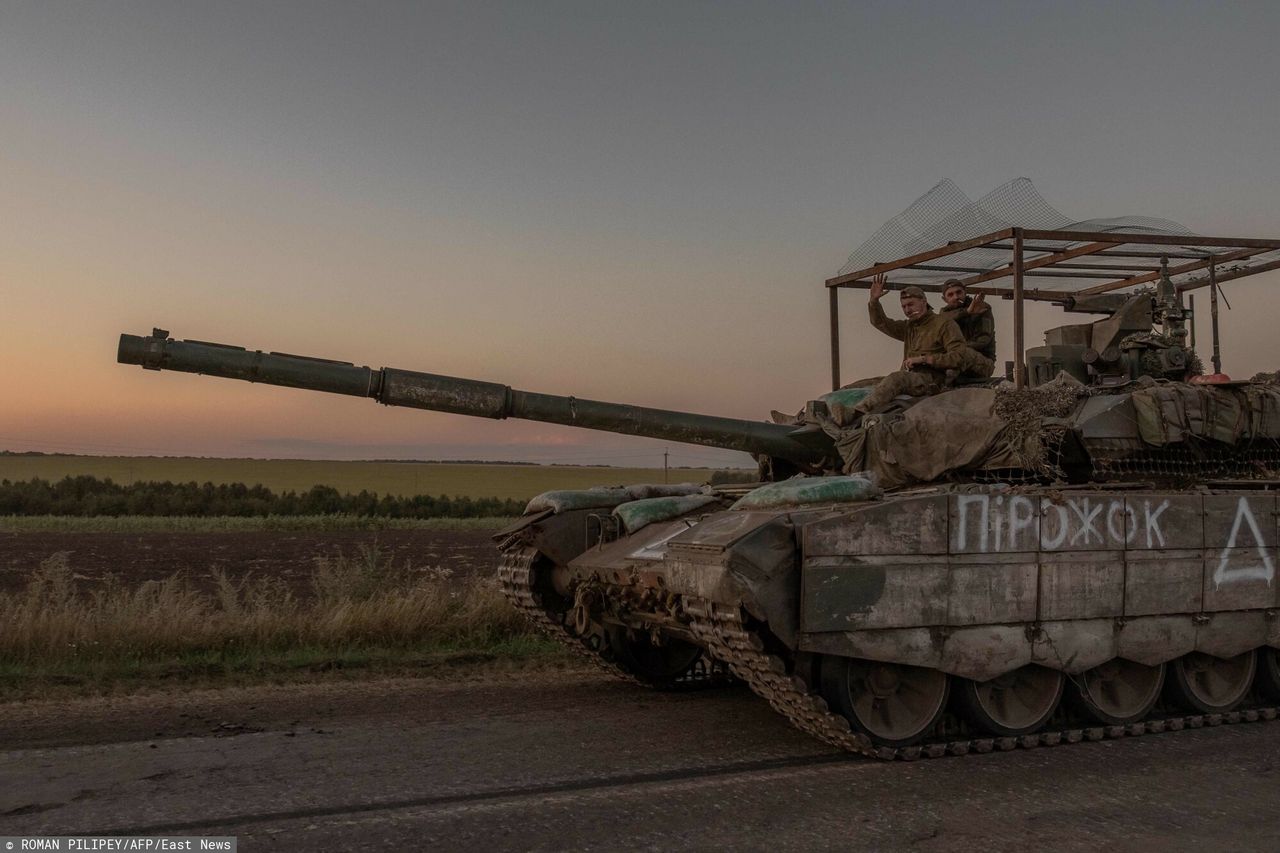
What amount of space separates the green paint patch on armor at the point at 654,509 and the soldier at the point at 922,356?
1.49 m

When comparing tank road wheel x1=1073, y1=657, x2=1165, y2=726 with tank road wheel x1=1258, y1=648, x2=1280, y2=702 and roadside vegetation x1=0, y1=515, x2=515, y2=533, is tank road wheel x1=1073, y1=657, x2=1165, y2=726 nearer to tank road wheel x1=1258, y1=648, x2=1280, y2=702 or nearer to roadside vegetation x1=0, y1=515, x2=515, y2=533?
tank road wheel x1=1258, y1=648, x2=1280, y2=702

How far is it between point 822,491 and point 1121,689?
2650 millimetres

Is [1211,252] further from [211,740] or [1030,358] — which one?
[211,740]

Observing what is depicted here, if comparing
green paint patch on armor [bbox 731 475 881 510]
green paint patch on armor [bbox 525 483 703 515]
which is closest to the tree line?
green paint patch on armor [bbox 525 483 703 515]

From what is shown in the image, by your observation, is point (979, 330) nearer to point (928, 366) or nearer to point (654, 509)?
point (928, 366)

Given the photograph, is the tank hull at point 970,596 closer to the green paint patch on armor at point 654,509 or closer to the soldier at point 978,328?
the green paint patch on armor at point 654,509

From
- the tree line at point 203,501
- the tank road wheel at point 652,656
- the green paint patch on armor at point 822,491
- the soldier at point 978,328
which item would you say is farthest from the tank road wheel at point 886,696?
the tree line at point 203,501

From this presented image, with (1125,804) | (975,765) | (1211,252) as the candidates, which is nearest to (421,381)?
(975,765)

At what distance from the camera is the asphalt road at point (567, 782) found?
5.13 metres

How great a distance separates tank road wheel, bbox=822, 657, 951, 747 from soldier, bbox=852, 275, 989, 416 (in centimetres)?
255

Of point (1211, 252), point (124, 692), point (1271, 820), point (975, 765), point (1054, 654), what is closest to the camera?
point (1271, 820)

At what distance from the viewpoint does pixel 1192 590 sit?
788cm

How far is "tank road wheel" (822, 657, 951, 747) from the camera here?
6.78 meters

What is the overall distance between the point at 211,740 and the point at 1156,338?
759 centimetres
